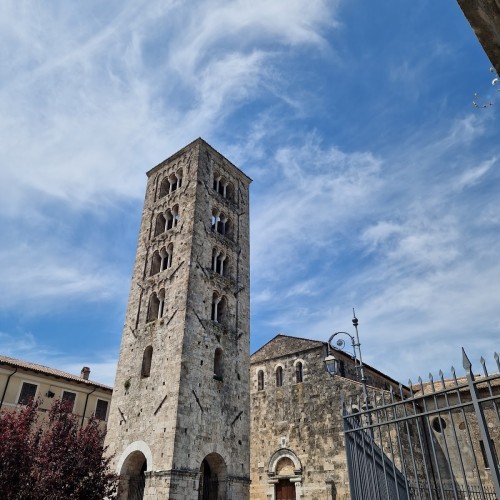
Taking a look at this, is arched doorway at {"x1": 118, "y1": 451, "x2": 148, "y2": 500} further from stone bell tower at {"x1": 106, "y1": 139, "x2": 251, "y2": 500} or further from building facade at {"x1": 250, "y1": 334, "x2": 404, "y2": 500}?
building facade at {"x1": 250, "y1": 334, "x2": 404, "y2": 500}

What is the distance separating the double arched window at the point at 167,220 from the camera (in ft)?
81.3

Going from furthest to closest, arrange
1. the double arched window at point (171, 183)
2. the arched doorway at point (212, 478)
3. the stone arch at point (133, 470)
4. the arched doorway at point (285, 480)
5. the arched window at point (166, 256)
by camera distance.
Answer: the double arched window at point (171, 183) → the arched window at point (166, 256) → the arched doorway at point (285, 480) → the arched doorway at point (212, 478) → the stone arch at point (133, 470)

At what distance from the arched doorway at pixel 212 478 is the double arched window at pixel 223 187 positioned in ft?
48.1

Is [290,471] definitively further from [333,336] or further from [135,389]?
[333,336]

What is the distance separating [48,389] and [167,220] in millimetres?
12066

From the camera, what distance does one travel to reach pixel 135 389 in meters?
19.5

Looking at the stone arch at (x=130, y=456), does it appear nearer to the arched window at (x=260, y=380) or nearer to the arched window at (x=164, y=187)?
the arched window at (x=260, y=380)

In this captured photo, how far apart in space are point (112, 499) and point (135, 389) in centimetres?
452

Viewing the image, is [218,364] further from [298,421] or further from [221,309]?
[298,421]

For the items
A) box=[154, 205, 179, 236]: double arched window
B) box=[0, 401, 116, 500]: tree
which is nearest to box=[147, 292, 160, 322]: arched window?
box=[154, 205, 179, 236]: double arched window

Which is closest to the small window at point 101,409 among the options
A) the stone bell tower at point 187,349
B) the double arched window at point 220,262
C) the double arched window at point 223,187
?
the stone bell tower at point 187,349

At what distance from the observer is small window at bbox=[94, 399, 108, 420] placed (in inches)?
1057

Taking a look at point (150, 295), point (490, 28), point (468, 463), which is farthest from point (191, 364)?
point (490, 28)

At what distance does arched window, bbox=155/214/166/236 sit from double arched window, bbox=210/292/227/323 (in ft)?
18.7
